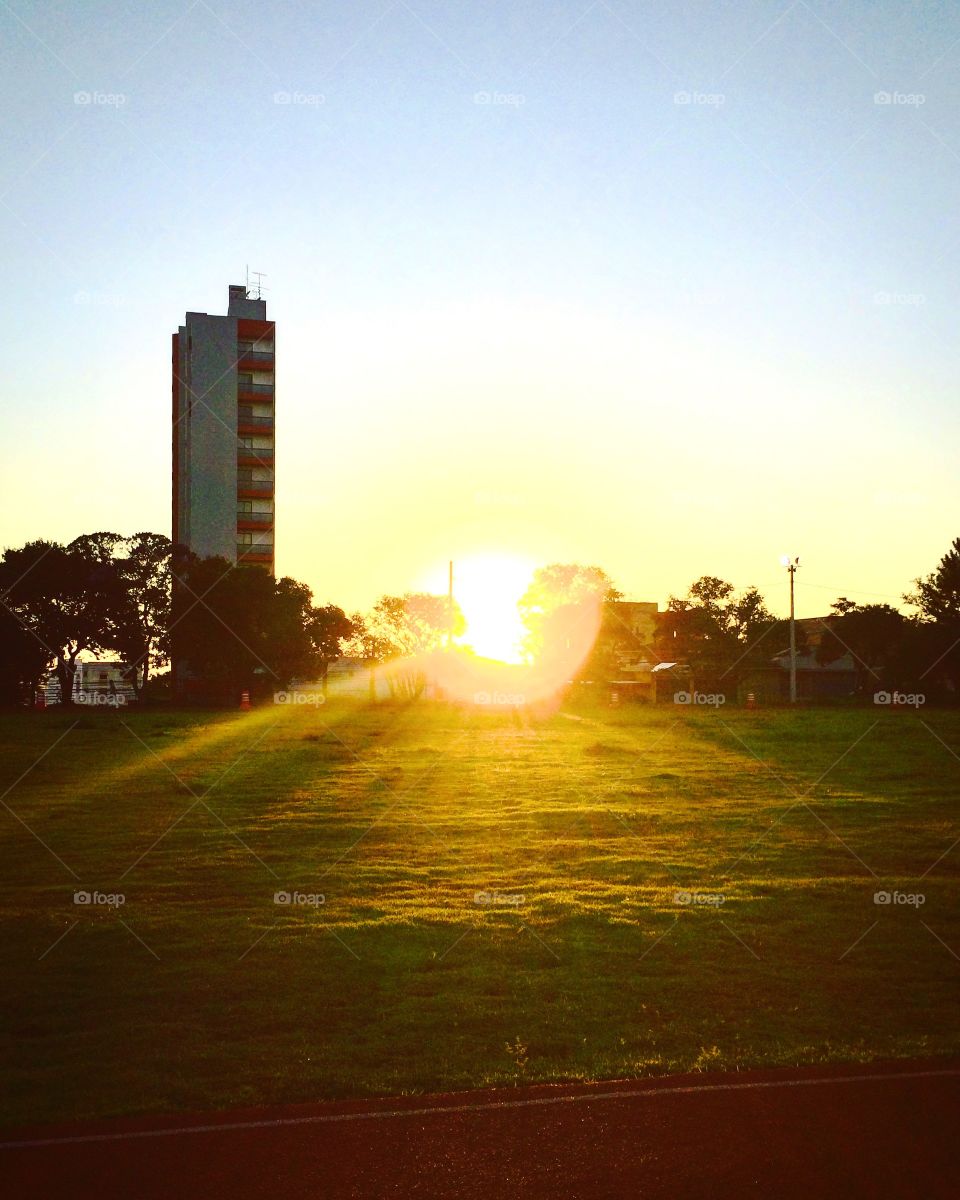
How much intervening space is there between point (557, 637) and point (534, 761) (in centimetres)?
4153

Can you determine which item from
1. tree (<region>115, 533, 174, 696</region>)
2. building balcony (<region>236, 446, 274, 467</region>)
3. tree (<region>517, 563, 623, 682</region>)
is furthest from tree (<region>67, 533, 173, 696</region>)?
tree (<region>517, 563, 623, 682</region>)

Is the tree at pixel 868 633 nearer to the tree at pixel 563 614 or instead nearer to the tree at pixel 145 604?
the tree at pixel 563 614

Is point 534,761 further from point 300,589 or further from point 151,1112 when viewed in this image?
point 300,589

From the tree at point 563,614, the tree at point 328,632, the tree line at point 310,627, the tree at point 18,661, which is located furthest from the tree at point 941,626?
the tree at point 18,661

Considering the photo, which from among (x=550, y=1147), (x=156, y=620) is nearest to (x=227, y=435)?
(x=156, y=620)

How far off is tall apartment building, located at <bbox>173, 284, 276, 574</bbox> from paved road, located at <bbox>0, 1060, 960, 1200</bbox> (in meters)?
66.6

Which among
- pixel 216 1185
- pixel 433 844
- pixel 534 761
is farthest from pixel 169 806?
pixel 216 1185

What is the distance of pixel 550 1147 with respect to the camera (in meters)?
7.88

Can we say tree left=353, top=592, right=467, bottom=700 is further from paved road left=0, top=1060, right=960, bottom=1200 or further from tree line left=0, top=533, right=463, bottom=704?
paved road left=0, top=1060, right=960, bottom=1200

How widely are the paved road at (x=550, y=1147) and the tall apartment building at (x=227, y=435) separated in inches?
2623

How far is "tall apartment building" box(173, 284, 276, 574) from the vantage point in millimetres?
73250

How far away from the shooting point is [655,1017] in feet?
38.2

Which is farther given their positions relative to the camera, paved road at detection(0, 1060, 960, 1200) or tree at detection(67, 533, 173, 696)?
tree at detection(67, 533, 173, 696)

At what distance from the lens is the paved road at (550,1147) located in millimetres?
7281
